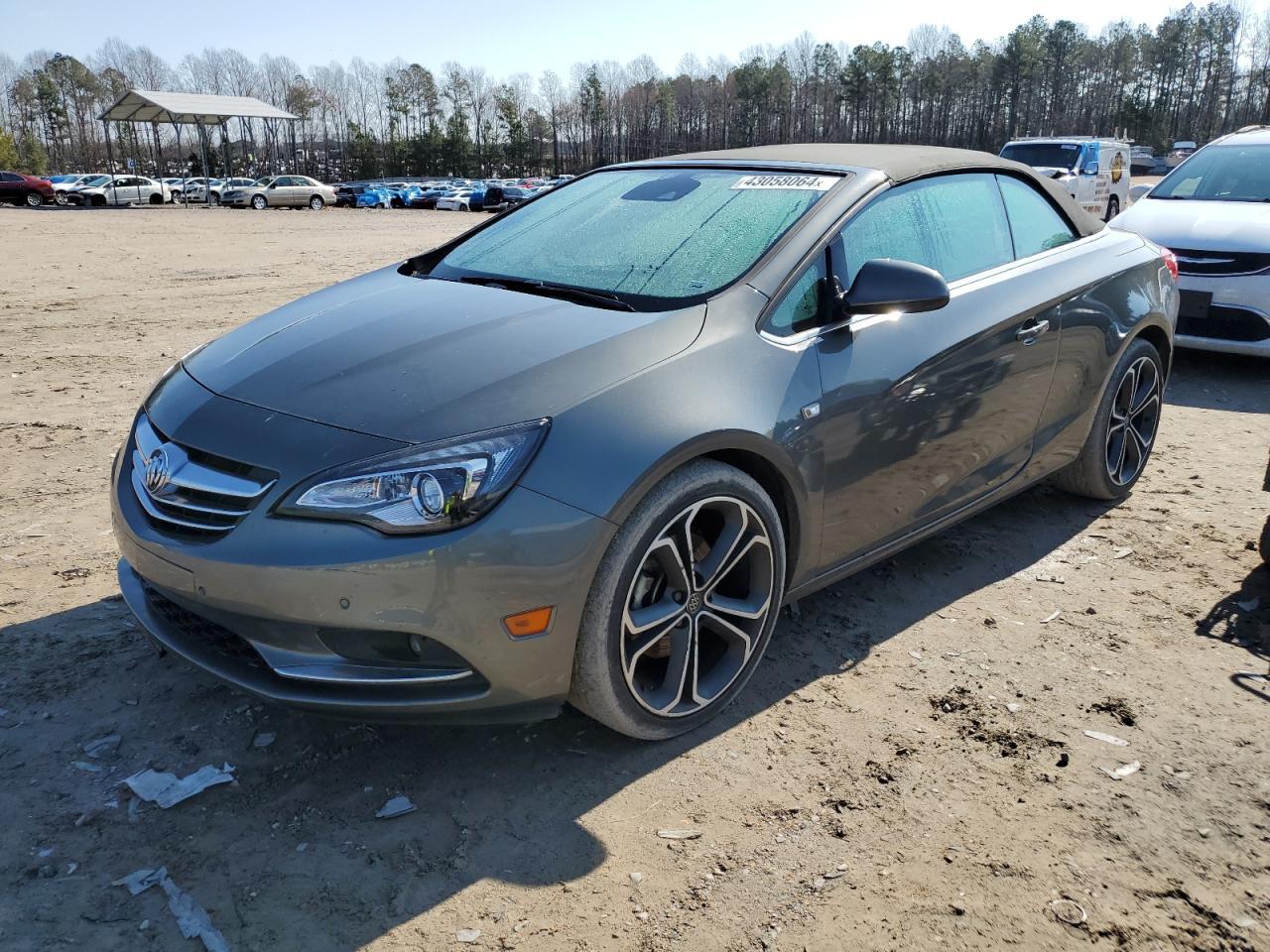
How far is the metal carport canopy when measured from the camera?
45688 mm

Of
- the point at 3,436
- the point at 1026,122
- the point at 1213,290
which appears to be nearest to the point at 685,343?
the point at 3,436

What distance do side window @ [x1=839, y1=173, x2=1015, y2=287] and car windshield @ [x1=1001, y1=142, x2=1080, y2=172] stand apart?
1458 centimetres

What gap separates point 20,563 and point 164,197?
52.2 meters

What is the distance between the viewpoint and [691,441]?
2.58 meters

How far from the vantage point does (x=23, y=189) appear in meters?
44.3

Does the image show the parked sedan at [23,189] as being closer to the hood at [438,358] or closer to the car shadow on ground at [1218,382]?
the car shadow on ground at [1218,382]

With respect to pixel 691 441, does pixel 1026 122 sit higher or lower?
higher

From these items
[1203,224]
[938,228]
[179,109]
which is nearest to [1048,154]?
[1203,224]

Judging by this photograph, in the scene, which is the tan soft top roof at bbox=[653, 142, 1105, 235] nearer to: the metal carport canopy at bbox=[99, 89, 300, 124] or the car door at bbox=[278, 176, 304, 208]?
the car door at bbox=[278, 176, 304, 208]

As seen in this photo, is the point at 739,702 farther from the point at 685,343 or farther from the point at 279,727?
the point at 279,727

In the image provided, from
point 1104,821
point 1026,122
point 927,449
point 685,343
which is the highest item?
point 1026,122

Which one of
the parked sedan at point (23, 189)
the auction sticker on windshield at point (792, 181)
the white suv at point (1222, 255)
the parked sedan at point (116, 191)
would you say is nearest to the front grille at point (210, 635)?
the auction sticker on windshield at point (792, 181)

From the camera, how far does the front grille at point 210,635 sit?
2.50 m

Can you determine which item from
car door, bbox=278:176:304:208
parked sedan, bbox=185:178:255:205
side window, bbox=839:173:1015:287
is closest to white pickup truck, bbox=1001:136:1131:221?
side window, bbox=839:173:1015:287
